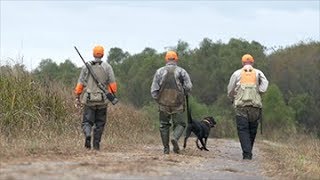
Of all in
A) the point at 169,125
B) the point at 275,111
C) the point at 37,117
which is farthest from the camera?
the point at 275,111

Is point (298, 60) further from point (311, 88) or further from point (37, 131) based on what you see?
point (37, 131)

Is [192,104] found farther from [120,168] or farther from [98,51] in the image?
[120,168]

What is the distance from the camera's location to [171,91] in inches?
502

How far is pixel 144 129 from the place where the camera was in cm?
2241

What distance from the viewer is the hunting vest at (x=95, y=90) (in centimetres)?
1245

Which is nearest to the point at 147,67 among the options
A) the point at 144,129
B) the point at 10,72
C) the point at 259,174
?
the point at 144,129

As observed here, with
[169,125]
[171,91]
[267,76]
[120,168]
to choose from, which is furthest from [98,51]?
[267,76]

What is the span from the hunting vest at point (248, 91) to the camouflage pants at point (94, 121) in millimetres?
2684

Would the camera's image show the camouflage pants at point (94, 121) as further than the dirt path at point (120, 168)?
Yes

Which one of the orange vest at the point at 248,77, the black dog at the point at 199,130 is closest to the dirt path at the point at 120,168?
the orange vest at the point at 248,77

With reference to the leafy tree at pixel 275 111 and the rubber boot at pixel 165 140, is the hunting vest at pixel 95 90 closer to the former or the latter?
the rubber boot at pixel 165 140

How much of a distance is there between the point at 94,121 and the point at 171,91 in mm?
1615

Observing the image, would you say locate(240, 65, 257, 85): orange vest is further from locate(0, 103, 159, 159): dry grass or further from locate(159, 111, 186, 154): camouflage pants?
locate(0, 103, 159, 159): dry grass

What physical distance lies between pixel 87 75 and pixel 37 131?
1832mm
